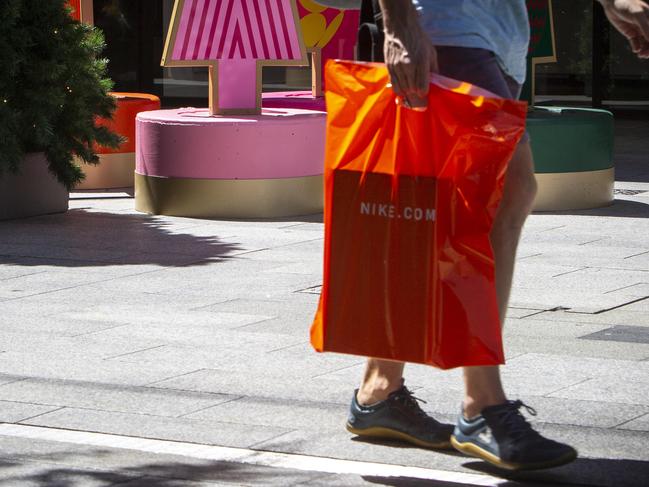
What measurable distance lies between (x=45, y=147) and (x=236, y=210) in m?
1.47

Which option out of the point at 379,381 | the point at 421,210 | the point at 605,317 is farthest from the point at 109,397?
the point at 605,317

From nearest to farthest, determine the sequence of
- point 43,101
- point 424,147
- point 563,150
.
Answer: point 424,147 < point 43,101 < point 563,150

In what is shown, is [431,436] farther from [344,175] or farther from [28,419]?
[28,419]

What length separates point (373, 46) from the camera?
4191mm

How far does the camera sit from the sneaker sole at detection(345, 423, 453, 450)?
4129 mm

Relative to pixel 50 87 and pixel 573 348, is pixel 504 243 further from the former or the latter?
pixel 50 87

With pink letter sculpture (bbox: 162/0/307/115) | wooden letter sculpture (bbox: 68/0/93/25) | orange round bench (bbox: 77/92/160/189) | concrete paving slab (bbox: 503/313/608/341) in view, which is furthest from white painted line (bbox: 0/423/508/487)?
wooden letter sculpture (bbox: 68/0/93/25)

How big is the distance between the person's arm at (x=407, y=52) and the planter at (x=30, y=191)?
644 cm

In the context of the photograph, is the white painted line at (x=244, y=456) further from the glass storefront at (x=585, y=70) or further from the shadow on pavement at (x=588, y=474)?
the glass storefront at (x=585, y=70)

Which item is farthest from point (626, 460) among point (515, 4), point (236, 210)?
point (236, 210)

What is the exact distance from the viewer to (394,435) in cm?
420

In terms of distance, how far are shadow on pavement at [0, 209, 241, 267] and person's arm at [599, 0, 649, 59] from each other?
13.0ft

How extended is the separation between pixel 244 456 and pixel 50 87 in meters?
6.23

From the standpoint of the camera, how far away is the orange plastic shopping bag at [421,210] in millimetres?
3748
